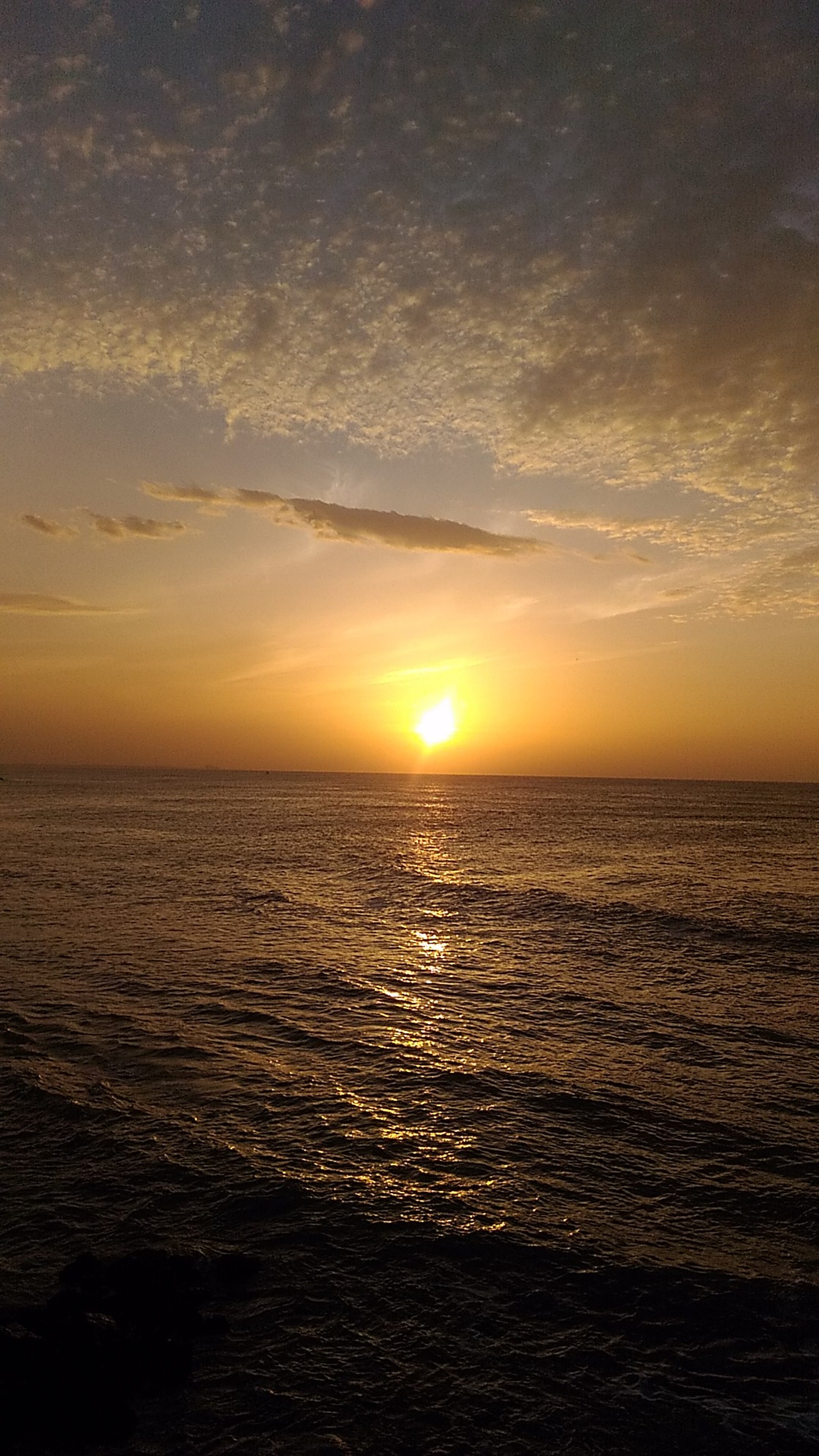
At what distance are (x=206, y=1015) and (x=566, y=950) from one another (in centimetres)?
1545

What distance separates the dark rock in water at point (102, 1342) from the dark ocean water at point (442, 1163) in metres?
0.37

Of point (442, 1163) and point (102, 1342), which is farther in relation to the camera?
point (442, 1163)

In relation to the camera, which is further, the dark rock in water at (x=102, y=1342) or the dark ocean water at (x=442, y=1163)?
the dark ocean water at (x=442, y=1163)

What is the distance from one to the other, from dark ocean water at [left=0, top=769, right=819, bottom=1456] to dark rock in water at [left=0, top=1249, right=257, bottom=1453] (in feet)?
1.21

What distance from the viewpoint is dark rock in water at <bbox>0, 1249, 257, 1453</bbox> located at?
768 cm

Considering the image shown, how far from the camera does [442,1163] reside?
1370 cm

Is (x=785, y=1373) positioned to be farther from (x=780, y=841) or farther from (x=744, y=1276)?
(x=780, y=841)

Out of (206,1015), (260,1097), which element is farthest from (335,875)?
(260,1097)

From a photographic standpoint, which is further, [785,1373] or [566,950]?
[566,950]

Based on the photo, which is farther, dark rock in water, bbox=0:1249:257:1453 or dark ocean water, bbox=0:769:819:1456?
dark ocean water, bbox=0:769:819:1456

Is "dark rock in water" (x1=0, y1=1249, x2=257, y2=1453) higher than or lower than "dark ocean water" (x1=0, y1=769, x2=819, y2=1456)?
higher

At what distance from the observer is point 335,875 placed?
52.1m

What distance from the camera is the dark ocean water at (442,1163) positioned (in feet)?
27.8

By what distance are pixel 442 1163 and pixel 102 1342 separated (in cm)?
670
